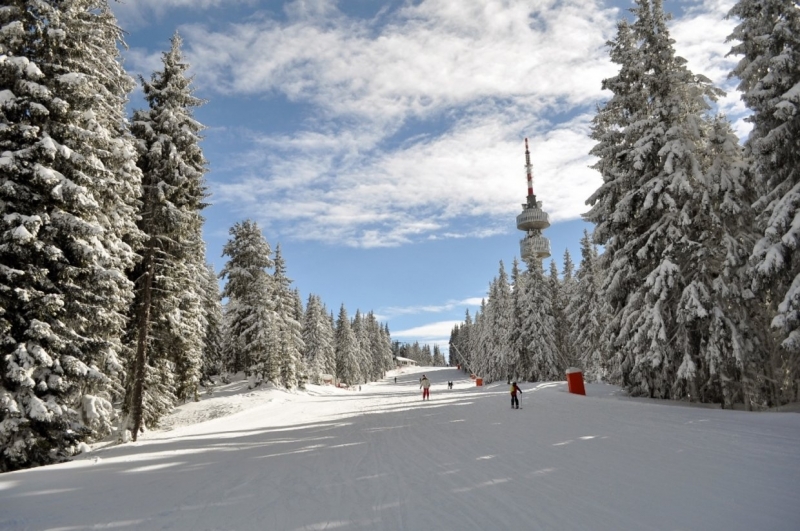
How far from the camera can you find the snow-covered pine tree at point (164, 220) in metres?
17.5

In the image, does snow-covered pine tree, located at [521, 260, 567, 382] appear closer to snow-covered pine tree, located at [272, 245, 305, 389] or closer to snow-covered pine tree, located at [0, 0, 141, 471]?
snow-covered pine tree, located at [272, 245, 305, 389]

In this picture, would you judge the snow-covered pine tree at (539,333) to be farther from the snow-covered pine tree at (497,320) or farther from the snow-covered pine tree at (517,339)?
the snow-covered pine tree at (497,320)

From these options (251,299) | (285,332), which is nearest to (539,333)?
(285,332)

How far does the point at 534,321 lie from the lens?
4725 centimetres

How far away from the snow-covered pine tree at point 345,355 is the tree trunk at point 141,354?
61.9 m

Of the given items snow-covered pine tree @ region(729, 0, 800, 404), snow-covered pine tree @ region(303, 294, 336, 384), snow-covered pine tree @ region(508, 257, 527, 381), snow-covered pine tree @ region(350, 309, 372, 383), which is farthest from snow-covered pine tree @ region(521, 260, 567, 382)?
snow-covered pine tree @ region(350, 309, 372, 383)

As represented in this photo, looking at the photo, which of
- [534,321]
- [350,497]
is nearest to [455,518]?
[350,497]

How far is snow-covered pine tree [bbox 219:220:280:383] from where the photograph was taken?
3584 centimetres

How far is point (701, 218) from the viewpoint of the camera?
1716cm

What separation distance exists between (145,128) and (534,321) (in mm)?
39863

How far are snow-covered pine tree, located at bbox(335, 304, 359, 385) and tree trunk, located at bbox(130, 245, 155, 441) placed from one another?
61904 millimetres

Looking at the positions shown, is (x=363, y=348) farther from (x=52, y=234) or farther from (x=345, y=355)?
(x=52, y=234)

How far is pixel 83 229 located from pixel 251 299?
26369 mm

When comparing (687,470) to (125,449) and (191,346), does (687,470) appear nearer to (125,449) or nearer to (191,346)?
(125,449)
